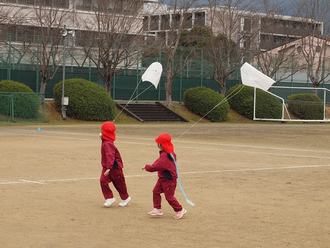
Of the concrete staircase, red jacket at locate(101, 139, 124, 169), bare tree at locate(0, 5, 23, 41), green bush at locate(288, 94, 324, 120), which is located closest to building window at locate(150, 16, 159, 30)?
the concrete staircase

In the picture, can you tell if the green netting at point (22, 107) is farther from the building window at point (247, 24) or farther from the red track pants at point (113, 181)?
the red track pants at point (113, 181)

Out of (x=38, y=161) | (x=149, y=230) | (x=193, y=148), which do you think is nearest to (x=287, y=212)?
(x=149, y=230)

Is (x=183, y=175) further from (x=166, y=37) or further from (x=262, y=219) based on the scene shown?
(x=166, y=37)

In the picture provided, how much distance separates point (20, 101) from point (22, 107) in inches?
16.3

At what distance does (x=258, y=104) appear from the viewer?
43312 millimetres

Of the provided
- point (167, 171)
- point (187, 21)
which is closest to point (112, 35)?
point (187, 21)

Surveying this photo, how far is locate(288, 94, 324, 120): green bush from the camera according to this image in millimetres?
46031

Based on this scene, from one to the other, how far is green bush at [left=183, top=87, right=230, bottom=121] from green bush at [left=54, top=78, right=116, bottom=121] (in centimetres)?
847

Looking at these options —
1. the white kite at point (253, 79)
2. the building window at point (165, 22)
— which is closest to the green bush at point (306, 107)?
the building window at point (165, 22)

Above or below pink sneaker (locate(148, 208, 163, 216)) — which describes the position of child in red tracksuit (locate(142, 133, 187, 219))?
above

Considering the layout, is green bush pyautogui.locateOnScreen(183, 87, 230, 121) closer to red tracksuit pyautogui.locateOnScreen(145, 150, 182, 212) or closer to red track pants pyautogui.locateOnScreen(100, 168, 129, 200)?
red track pants pyautogui.locateOnScreen(100, 168, 129, 200)

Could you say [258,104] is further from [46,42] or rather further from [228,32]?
[46,42]

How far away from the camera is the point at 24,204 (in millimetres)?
7859

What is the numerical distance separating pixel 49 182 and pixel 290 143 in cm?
1370
